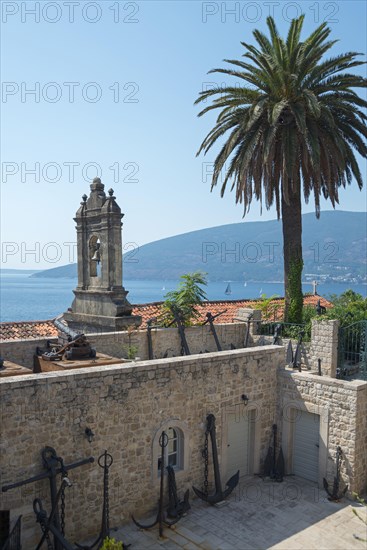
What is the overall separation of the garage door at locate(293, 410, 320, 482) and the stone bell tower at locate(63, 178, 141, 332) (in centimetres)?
628

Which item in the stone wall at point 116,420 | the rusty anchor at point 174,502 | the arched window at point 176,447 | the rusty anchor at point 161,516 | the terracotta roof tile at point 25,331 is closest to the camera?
the stone wall at point 116,420

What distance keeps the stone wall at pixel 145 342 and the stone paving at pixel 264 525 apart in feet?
16.2

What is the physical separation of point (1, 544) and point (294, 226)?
1381cm

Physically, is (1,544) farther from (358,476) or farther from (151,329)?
(358,476)

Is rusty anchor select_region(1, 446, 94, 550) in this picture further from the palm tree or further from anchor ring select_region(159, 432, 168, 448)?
the palm tree

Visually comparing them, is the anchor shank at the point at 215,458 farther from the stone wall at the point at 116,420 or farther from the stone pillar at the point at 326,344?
the stone pillar at the point at 326,344

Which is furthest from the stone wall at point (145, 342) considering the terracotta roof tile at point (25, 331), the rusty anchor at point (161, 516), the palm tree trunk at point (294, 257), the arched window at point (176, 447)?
the terracotta roof tile at point (25, 331)

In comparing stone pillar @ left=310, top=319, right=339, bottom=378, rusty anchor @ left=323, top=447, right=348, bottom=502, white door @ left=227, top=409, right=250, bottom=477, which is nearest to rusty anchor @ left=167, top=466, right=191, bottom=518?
white door @ left=227, top=409, right=250, bottom=477

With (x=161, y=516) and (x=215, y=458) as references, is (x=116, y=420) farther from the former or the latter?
(x=215, y=458)

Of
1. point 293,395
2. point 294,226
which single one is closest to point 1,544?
point 293,395

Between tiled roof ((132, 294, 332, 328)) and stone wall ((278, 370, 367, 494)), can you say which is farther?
tiled roof ((132, 294, 332, 328))

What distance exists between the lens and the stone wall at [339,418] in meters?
12.2

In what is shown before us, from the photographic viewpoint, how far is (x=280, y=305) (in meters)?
21.0

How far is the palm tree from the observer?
1645 cm
